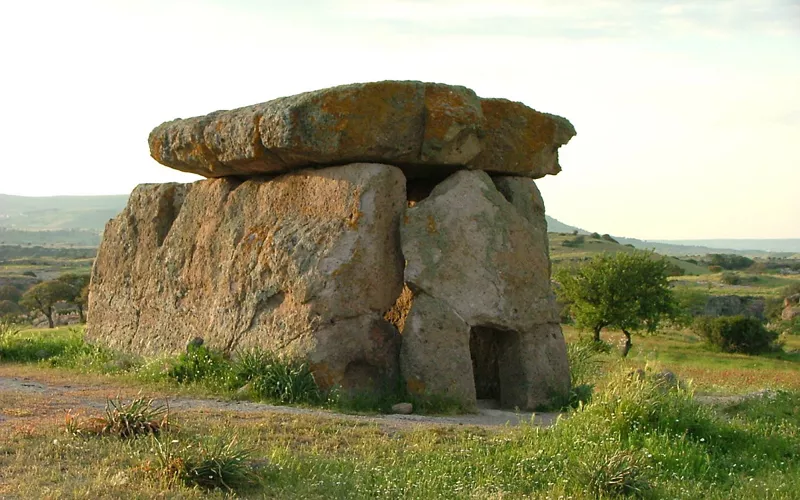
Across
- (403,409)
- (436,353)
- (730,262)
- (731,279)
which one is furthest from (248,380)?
(730,262)

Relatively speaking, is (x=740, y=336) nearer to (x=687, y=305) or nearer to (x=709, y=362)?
(x=687, y=305)

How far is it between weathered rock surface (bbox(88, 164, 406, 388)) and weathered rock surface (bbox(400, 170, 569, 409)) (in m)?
0.51

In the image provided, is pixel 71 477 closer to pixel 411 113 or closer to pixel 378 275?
pixel 378 275

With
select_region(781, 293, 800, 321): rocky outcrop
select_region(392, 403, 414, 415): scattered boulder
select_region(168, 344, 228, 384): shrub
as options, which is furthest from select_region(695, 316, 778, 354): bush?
select_region(168, 344, 228, 384): shrub

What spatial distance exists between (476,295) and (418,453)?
173 inches

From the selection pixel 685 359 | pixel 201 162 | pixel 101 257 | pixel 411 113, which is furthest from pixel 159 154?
pixel 685 359

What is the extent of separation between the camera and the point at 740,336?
33625 millimetres

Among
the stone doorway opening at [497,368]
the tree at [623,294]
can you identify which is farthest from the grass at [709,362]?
the stone doorway opening at [497,368]

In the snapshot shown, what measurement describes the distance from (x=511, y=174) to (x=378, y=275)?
Answer: 3302mm

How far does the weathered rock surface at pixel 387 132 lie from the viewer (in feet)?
41.7

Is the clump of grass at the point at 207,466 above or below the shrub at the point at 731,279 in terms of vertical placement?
above

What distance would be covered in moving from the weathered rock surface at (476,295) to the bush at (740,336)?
2225 centimetres

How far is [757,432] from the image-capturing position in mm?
10164

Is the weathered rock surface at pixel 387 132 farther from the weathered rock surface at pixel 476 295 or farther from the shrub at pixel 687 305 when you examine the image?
the shrub at pixel 687 305
